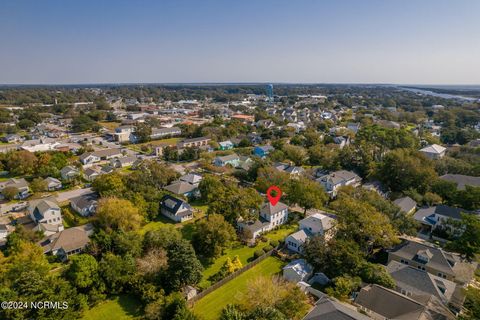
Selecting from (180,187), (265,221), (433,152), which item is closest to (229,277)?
(265,221)

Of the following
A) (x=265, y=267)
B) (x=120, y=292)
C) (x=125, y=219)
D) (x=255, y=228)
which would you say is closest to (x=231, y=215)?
(x=255, y=228)

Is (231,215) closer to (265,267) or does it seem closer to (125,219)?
(265,267)

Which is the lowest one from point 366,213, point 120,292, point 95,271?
point 120,292

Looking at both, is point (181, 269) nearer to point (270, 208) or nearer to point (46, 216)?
point (270, 208)

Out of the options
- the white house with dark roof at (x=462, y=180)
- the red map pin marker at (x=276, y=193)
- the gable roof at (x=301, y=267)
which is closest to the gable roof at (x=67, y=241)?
the gable roof at (x=301, y=267)

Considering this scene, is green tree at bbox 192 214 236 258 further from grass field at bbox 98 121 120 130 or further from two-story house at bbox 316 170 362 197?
grass field at bbox 98 121 120 130

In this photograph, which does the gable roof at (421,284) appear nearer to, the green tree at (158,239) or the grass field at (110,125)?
the green tree at (158,239)
